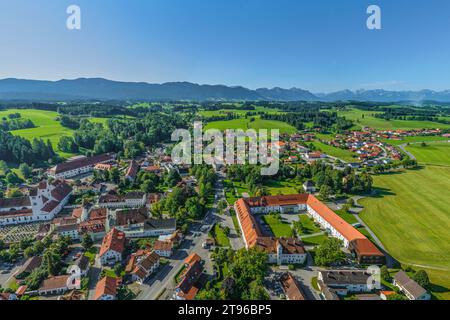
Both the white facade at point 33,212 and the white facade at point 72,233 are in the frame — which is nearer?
the white facade at point 72,233

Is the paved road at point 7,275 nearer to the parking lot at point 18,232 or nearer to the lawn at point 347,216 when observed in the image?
the parking lot at point 18,232

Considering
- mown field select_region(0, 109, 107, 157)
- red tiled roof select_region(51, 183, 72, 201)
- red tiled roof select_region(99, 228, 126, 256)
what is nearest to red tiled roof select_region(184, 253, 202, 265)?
red tiled roof select_region(99, 228, 126, 256)

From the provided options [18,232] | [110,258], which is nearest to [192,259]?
[110,258]

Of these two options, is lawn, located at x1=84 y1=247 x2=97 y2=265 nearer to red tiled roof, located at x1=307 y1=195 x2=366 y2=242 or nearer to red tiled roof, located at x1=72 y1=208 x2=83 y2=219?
red tiled roof, located at x1=72 y1=208 x2=83 y2=219

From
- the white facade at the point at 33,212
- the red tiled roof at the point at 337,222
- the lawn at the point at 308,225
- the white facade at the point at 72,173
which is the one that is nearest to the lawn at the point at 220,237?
the lawn at the point at 308,225
